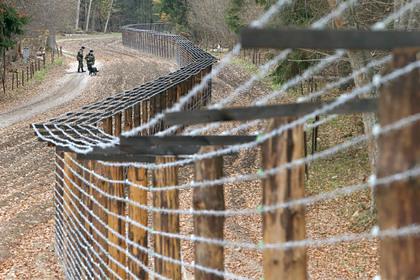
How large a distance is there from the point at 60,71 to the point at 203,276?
120 ft

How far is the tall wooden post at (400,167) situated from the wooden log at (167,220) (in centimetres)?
236

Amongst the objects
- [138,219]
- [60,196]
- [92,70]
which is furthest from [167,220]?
[92,70]

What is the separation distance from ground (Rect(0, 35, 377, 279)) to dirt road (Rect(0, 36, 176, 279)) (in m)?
0.02

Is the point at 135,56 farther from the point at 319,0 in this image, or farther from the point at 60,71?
the point at 319,0

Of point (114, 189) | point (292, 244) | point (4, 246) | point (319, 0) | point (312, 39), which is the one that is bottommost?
point (4, 246)

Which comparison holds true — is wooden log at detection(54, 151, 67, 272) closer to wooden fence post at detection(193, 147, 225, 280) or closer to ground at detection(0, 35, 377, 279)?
ground at detection(0, 35, 377, 279)

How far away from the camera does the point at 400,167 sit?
8.46 feet

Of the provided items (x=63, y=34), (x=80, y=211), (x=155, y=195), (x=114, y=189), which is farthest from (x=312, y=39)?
(x=63, y=34)

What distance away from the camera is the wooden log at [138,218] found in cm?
584

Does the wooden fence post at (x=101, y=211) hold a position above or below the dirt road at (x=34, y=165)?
above

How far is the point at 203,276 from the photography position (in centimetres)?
408

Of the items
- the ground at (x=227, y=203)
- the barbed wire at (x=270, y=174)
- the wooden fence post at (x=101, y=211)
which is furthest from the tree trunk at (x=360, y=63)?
the barbed wire at (x=270, y=174)

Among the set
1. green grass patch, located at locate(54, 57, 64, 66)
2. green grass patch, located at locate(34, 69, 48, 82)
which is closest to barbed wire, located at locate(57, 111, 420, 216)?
green grass patch, located at locate(34, 69, 48, 82)

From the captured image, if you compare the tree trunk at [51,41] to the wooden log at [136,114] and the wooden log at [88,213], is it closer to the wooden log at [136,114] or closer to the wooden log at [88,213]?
the wooden log at [136,114]
